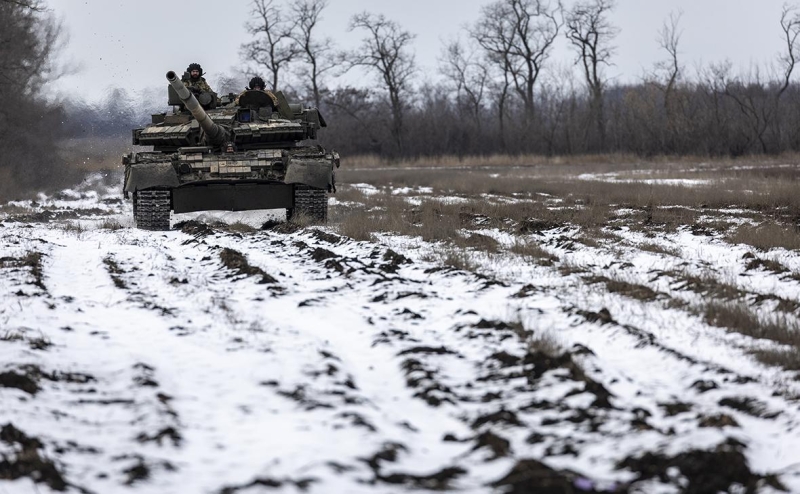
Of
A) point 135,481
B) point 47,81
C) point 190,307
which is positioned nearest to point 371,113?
point 47,81

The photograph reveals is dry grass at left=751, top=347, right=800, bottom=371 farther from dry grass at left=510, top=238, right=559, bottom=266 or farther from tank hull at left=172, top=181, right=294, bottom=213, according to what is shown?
tank hull at left=172, top=181, right=294, bottom=213

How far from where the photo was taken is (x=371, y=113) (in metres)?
53.5

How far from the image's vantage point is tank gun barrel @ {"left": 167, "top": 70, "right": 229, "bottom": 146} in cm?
1335

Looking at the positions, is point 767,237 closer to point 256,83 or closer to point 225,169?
point 225,169

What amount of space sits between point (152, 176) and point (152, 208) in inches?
21.6

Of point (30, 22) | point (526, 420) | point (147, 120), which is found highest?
point (30, 22)

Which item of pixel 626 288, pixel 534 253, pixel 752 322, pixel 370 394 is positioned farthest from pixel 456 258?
pixel 370 394

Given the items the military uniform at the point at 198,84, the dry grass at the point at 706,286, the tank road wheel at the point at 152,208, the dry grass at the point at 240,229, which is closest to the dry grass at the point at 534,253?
the dry grass at the point at 706,286

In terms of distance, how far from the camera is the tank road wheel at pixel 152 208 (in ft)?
47.7

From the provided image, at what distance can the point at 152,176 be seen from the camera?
1427 cm

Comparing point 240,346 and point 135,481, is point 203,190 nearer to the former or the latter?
point 240,346

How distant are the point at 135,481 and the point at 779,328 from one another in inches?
153

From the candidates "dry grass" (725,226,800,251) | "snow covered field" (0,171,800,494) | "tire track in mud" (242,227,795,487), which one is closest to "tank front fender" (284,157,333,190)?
"snow covered field" (0,171,800,494)

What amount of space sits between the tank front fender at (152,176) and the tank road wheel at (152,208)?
221 mm
